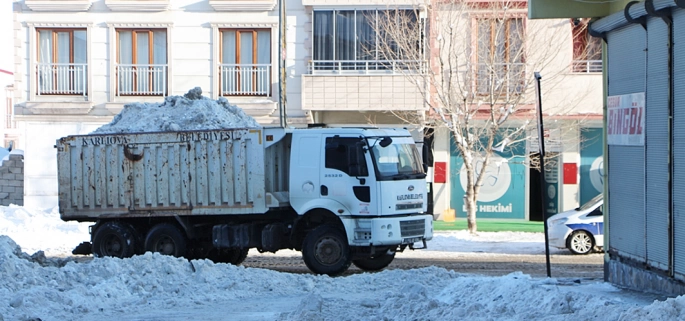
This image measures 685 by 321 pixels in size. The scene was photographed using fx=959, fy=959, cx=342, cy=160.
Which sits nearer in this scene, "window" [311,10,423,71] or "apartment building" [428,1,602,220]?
"apartment building" [428,1,602,220]

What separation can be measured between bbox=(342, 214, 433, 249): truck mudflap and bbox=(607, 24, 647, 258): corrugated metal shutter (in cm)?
488

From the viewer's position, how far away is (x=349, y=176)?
1709 centimetres

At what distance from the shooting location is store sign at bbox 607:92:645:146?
454 inches

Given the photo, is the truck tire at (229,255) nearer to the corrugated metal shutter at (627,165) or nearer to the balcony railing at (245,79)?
the corrugated metal shutter at (627,165)

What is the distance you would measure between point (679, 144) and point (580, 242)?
1174cm

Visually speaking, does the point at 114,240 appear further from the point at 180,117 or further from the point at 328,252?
the point at 328,252

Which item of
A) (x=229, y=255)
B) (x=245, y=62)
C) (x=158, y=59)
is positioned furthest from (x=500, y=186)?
(x=229, y=255)

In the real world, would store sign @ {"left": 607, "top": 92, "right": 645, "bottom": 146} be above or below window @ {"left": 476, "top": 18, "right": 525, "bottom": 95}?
below

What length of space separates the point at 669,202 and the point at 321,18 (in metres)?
21.0

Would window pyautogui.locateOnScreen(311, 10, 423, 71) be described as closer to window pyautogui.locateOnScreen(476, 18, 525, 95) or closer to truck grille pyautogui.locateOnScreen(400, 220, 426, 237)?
window pyautogui.locateOnScreen(476, 18, 525, 95)

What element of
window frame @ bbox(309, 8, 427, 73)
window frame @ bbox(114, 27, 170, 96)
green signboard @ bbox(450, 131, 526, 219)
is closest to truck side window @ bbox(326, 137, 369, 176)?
window frame @ bbox(309, 8, 427, 73)

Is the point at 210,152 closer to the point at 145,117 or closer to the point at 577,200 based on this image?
the point at 145,117

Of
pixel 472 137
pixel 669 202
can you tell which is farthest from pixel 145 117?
pixel 669 202

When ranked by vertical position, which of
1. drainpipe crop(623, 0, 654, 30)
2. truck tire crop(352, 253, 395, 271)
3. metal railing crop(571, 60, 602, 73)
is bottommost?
truck tire crop(352, 253, 395, 271)
